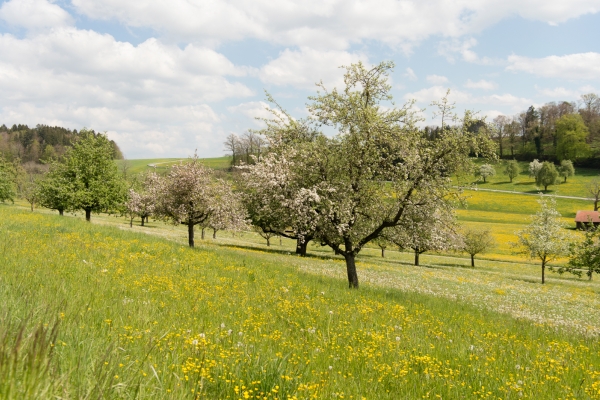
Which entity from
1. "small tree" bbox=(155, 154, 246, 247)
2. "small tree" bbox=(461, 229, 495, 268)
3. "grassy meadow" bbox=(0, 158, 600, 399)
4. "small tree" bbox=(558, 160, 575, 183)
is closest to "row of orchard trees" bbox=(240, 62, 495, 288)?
"grassy meadow" bbox=(0, 158, 600, 399)

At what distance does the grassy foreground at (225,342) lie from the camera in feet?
11.0

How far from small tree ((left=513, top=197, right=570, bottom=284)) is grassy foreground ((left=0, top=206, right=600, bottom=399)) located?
1469 inches

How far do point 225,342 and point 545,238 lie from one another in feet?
162

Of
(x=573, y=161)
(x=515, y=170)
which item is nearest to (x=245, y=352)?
(x=515, y=170)

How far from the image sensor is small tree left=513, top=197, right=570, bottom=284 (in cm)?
4453

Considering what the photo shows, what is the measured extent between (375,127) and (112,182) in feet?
109

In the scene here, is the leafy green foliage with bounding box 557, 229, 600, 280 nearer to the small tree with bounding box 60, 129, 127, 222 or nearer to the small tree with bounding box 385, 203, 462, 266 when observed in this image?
the small tree with bounding box 385, 203, 462, 266

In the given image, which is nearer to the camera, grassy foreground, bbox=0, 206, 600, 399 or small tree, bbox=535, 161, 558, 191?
grassy foreground, bbox=0, 206, 600, 399

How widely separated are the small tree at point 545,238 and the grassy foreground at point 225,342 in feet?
122

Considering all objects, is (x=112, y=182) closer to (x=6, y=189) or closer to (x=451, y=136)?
(x=6, y=189)

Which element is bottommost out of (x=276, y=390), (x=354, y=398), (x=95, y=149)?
(x=354, y=398)

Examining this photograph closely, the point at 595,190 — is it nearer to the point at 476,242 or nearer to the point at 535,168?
the point at 535,168

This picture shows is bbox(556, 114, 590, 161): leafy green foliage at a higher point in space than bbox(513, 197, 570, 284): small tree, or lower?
higher

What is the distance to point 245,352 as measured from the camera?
5.27m
